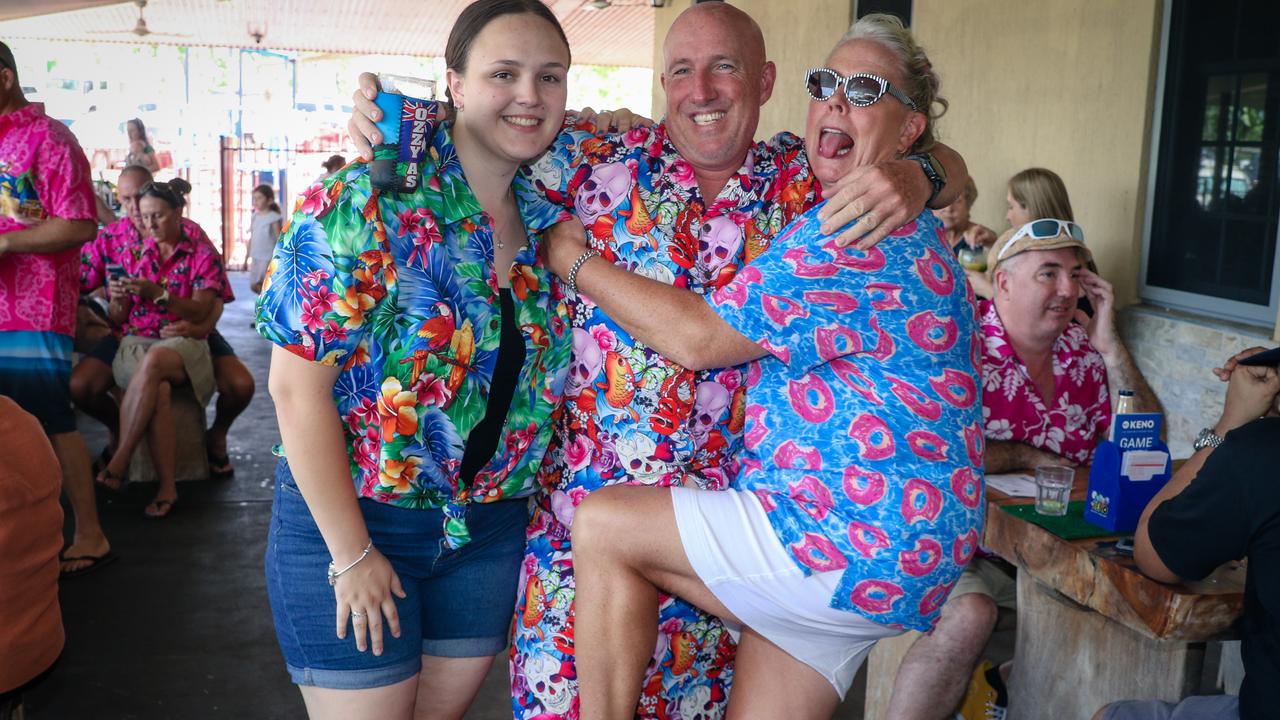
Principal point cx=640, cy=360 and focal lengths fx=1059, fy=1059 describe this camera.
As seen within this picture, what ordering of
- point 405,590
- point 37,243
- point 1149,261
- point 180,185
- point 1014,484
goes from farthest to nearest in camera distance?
point 180,185, point 1149,261, point 37,243, point 1014,484, point 405,590

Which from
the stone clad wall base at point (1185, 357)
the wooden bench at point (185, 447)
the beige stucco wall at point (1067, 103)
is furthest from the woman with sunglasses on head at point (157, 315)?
the stone clad wall base at point (1185, 357)

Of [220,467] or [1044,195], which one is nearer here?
[1044,195]

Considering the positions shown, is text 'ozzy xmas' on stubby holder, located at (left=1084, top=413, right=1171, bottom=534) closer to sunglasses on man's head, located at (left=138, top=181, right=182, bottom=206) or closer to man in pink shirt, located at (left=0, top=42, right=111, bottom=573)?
man in pink shirt, located at (left=0, top=42, right=111, bottom=573)

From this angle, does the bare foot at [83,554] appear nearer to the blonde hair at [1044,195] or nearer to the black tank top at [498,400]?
the black tank top at [498,400]

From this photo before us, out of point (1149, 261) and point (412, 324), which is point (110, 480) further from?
point (1149, 261)

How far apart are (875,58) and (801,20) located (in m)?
7.22

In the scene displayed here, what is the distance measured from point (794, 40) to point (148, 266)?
5.57 meters

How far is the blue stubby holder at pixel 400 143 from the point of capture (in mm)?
1758

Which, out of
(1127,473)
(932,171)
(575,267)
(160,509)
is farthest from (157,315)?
(1127,473)

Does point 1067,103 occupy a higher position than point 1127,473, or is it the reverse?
point 1067,103

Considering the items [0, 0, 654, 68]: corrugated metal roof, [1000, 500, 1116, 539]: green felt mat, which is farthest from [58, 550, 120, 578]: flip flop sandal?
[0, 0, 654, 68]: corrugated metal roof

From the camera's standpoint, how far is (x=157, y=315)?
607 cm

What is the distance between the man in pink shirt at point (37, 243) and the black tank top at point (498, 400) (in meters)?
3.03

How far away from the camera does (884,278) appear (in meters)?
1.85
